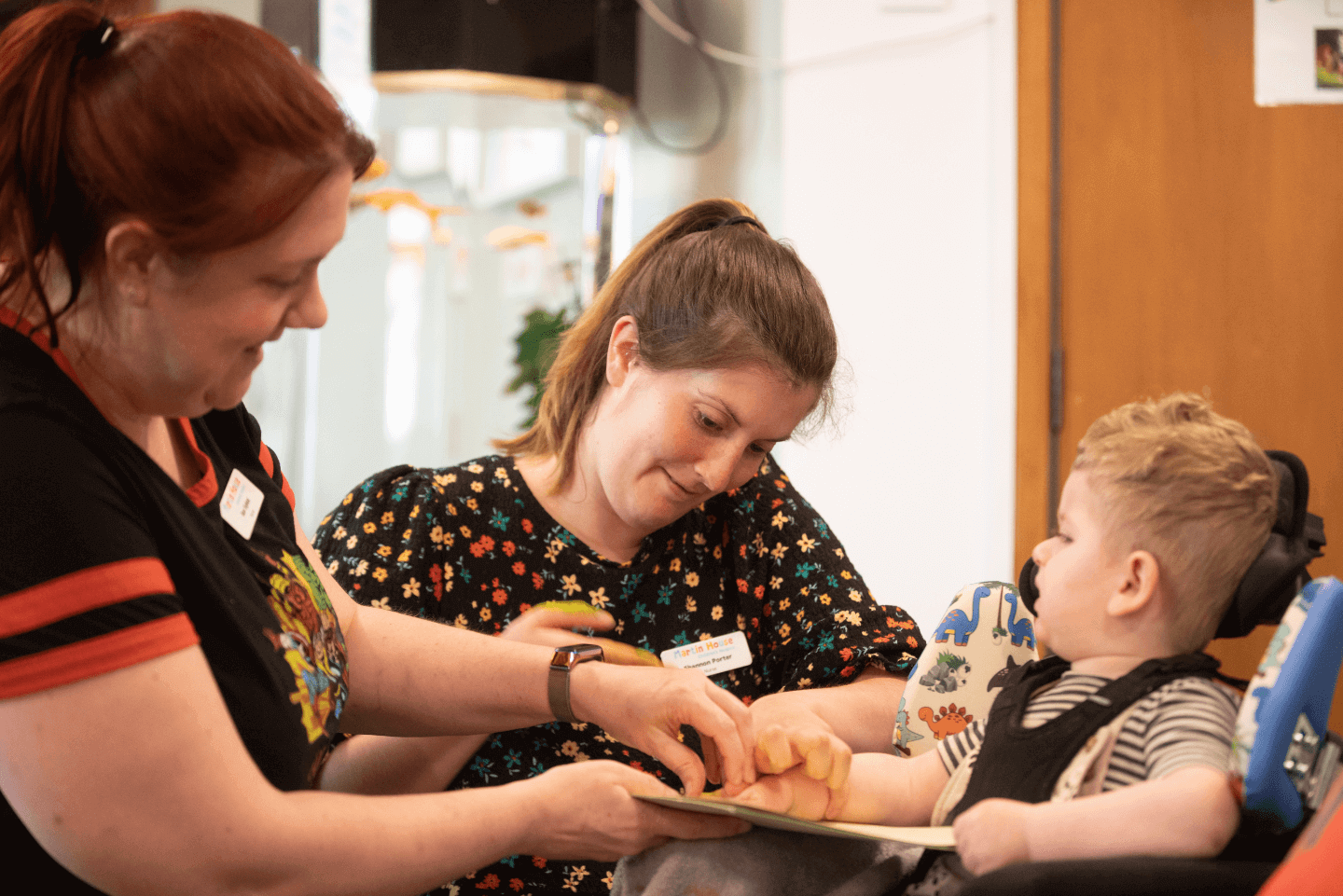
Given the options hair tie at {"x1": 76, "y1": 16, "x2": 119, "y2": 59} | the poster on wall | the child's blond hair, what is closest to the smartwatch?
the child's blond hair

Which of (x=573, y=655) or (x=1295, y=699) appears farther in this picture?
(x=573, y=655)

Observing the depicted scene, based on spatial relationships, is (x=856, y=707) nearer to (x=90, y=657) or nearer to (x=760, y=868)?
(x=760, y=868)

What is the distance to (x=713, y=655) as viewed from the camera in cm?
156

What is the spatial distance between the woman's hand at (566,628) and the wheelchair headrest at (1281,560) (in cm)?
68

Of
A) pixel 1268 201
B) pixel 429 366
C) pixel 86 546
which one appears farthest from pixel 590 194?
pixel 86 546

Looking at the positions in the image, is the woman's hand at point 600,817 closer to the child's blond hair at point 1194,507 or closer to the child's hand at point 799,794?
the child's hand at point 799,794

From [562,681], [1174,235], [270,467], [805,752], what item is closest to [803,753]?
[805,752]

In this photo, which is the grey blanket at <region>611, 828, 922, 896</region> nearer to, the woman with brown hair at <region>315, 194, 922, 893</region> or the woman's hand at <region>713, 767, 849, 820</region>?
the woman's hand at <region>713, 767, 849, 820</region>

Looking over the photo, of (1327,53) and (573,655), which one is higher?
(1327,53)

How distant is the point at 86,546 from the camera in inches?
31.8

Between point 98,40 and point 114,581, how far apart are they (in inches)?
16.6

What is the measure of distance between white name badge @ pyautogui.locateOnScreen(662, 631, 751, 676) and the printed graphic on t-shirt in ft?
1.67

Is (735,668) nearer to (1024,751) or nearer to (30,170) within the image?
(1024,751)

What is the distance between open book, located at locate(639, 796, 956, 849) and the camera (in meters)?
Result: 0.95
